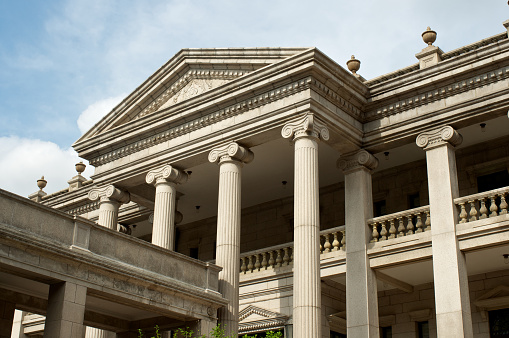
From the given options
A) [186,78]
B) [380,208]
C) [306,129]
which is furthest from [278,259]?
[186,78]

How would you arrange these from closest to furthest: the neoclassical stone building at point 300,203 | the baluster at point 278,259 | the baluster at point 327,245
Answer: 1. the neoclassical stone building at point 300,203
2. the baluster at point 327,245
3. the baluster at point 278,259

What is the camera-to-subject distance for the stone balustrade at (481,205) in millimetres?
22938

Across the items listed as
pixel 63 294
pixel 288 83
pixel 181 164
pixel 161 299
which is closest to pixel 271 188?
pixel 181 164

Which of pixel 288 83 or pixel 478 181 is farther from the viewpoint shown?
pixel 478 181

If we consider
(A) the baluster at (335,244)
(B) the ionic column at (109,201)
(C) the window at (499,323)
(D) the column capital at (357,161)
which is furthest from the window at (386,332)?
(B) the ionic column at (109,201)

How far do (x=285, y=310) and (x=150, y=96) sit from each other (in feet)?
32.6

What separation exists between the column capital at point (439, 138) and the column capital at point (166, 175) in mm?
8883

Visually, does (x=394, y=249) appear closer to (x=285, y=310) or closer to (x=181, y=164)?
(x=285, y=310)

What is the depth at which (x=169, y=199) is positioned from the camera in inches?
1078

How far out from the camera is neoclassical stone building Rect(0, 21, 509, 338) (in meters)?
21.0

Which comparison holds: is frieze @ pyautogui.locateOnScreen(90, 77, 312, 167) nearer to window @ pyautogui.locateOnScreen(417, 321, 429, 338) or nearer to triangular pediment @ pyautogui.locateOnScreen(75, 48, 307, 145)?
triangular pediment @ pyautogui.locateOnScreen(75, 48, 307, 145)

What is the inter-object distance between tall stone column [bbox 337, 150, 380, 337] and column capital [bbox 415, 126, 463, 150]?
2.05 metres

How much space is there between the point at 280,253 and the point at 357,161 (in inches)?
195

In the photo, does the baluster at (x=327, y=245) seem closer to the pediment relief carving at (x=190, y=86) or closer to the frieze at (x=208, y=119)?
the frieze at (x=208, y=119)
